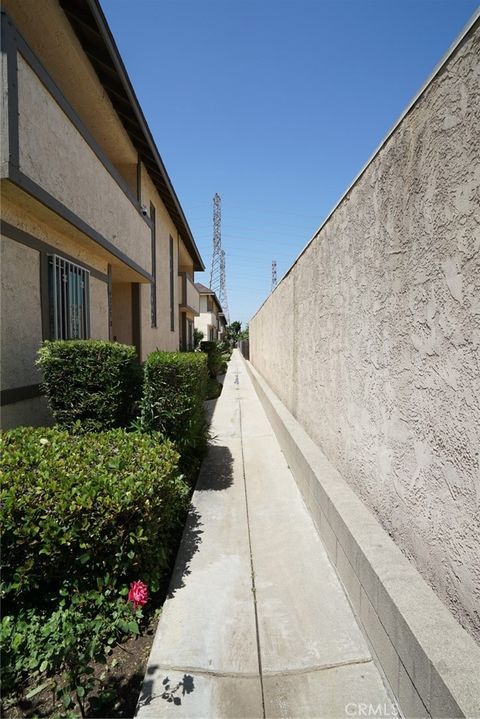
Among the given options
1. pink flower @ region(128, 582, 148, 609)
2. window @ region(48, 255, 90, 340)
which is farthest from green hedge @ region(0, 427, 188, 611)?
window @ region(48, 255, 90, 340)

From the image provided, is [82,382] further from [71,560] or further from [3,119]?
[3,119]

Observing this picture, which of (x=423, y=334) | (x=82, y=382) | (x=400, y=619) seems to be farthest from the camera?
(x=82, y=382)

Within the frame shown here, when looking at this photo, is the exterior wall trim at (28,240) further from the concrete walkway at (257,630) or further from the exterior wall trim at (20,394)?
the concrete walkway at (257,630)

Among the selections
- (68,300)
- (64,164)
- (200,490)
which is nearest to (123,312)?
(68,300)

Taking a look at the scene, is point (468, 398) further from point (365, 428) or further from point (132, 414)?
point (132, 414)

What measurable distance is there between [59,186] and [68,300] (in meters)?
1.71

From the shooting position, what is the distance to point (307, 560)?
3.05 meters

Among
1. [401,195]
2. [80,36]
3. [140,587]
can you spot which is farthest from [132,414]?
[80,36]

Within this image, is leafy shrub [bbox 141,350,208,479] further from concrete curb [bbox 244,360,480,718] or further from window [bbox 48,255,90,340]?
concrete curb [bbox 244,360,480,718]

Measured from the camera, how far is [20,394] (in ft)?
14.4

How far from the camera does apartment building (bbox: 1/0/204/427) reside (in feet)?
12.4

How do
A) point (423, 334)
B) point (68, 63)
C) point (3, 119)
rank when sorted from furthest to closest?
point (68, 63)
point (3, 119)
point (423, 334)

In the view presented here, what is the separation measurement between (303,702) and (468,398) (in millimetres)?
1671

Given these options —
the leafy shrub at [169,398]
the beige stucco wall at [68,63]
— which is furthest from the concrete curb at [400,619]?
the beige stucco wall at [68,63]
